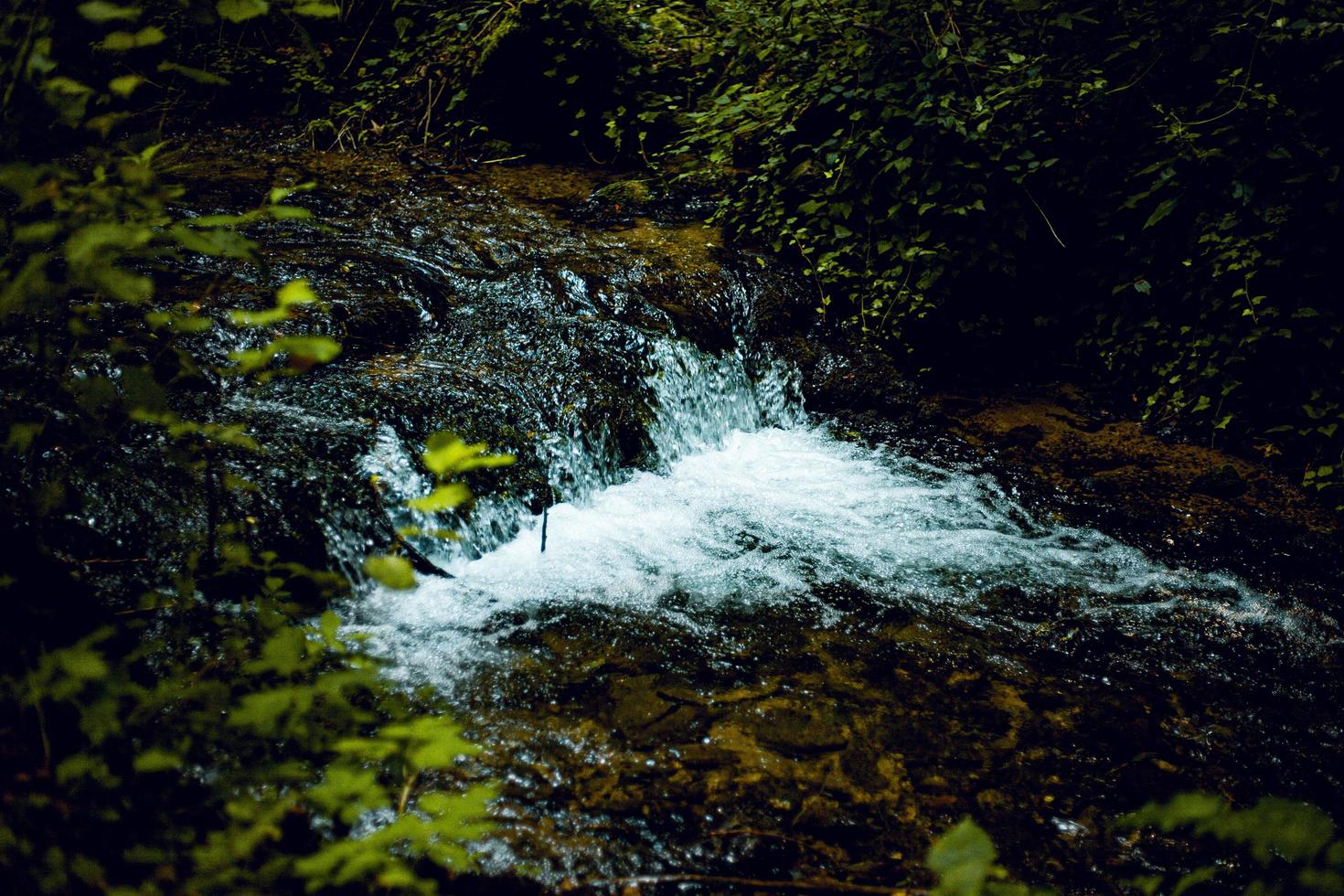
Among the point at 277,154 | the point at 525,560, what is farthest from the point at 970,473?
the point at 277,154

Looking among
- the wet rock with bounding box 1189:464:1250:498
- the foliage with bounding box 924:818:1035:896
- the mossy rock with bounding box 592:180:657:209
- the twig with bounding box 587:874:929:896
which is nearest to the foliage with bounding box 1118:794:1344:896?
the foliage with bounding box 924:818:1035:896

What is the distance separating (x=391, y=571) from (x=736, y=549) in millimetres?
2664

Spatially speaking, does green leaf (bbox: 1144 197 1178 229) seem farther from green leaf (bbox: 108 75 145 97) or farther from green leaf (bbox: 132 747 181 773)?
green leaf (bbox: 132 747 181 773)

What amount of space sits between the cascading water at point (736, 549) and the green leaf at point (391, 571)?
149 cm

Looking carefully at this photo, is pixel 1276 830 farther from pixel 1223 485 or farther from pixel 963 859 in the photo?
pixel 1223 485

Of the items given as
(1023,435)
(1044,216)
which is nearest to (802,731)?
(1023,435)

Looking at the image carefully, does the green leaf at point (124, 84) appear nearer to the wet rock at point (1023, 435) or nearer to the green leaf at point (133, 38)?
the green leaf at point (133, 38)

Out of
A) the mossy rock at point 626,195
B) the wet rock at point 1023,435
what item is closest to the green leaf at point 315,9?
the wet rock at point 1023,435

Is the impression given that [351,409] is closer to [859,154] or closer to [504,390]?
[504,390]

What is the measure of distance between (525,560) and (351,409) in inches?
50.3

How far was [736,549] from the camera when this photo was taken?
395 centimetres

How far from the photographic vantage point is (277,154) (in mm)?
7406

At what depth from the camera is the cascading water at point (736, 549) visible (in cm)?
335

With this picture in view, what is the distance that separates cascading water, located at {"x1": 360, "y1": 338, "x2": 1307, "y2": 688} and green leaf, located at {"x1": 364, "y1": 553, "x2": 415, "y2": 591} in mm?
1486
